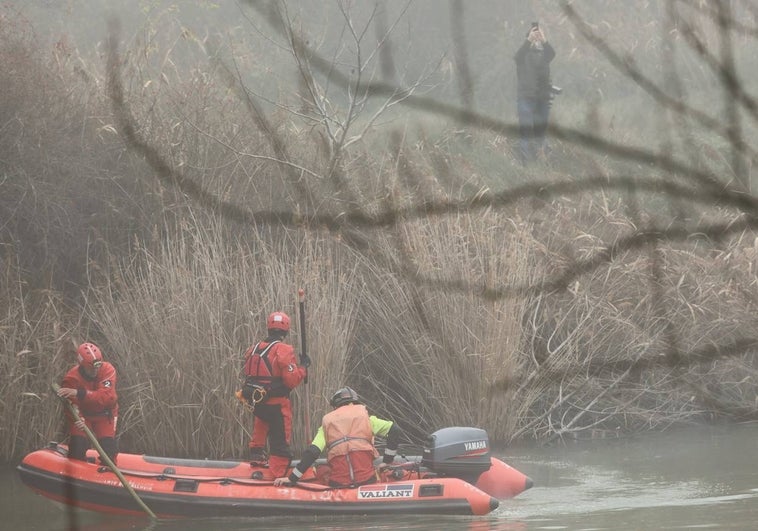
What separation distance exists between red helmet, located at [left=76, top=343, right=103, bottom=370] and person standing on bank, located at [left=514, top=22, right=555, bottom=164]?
4.04 metres

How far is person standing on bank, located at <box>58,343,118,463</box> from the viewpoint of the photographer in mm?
10617

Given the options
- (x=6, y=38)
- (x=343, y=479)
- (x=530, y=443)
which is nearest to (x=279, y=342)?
(x=343, y=479)

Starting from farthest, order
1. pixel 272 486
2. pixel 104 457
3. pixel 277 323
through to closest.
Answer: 1. pixel 277 323
2. pixel 104 457
3. pixel 272 486

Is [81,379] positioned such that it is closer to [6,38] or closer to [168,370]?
[168,370]

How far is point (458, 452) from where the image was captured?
10117mm

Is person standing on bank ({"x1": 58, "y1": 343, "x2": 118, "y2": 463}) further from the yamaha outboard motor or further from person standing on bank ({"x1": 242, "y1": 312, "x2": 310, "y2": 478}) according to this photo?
the yamaha outboard motor

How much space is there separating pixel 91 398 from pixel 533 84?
181 inches

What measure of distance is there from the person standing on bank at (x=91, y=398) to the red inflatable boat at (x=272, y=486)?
151 mm

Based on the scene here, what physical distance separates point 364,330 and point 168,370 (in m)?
2.28

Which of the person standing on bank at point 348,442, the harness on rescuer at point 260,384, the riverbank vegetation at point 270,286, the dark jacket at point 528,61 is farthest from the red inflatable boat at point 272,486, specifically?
the dark jacket at point 528,61

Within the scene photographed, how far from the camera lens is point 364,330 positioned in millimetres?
13227

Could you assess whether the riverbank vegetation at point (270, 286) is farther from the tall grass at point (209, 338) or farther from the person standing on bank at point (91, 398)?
the person standing on bank at point (91, 398)


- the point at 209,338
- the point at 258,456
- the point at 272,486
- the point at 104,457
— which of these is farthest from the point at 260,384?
the point at 209,338

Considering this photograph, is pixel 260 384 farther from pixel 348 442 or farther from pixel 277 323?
pixel 348 442
